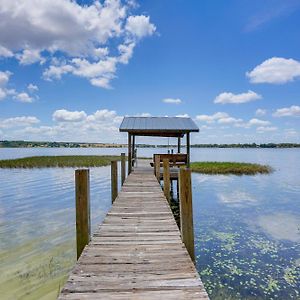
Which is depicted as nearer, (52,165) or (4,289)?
(4,289)

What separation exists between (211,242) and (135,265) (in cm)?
664

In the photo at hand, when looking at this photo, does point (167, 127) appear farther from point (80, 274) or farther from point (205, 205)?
point (80, 274)

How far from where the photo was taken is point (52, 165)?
126ft

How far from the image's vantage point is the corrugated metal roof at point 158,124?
703 inches

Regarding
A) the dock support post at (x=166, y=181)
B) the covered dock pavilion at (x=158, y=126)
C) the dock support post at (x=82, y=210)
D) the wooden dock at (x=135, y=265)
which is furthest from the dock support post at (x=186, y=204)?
the covered dock pavilion at (x=158, y=126)

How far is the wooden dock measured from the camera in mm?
3637

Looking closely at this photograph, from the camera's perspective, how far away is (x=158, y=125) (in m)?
18.9

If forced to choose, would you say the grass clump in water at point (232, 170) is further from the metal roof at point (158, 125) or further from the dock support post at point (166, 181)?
the dock support post at point (166, 181)

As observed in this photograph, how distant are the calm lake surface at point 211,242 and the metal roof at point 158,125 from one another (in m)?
4.47

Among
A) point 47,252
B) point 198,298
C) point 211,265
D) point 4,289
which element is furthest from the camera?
point 47,252

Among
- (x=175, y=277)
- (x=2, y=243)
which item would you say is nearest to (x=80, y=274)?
(x=175, y=277)

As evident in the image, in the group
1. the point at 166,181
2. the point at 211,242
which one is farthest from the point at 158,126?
the point at 211,242

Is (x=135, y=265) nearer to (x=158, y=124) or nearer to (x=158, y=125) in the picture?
(x=158, y=125)

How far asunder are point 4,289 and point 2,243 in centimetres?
355
